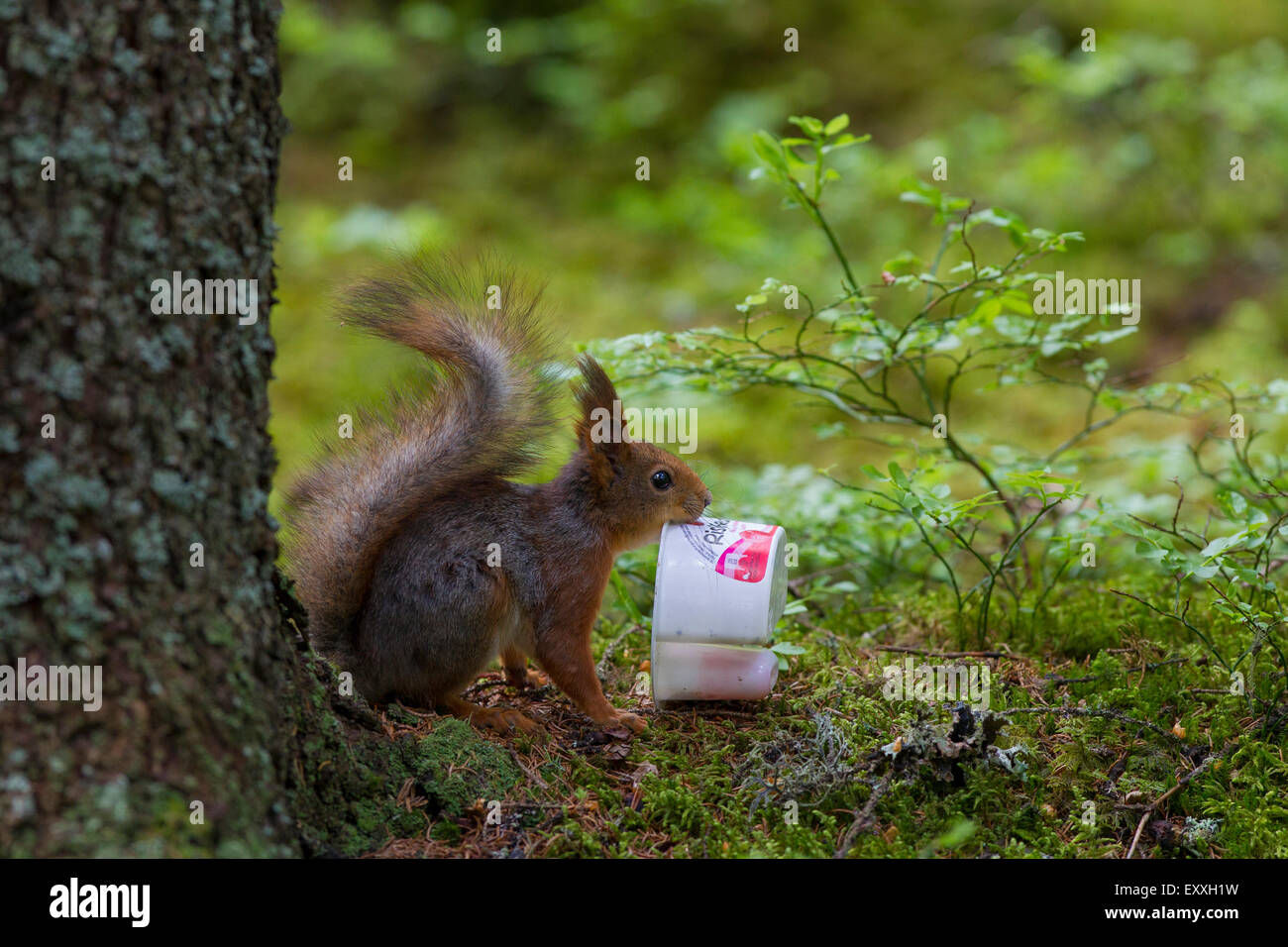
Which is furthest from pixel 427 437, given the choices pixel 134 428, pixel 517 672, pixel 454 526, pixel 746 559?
pixel 134 428

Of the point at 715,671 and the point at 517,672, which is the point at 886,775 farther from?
the point at 517,672

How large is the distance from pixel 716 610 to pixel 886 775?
51 cm

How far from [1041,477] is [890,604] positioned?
3.53 feet

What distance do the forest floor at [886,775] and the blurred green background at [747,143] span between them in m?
2.56

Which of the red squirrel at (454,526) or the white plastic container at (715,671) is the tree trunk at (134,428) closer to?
the red squirrel at (454,526)

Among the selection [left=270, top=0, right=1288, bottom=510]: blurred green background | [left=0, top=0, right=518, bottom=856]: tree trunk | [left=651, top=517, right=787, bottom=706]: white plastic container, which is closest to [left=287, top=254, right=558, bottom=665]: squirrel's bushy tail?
[left=651, top=517, right=787, bottom=706]: white plastic container

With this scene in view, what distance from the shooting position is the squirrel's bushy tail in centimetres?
255

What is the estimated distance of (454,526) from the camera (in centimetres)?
265

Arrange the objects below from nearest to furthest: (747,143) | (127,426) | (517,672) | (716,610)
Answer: (127,426) → (716,610) → (517,672) → (747,143)

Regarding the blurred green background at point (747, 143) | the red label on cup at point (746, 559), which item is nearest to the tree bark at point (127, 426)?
the red label on cup at point (746, 559)

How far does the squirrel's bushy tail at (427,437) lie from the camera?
2.55 meters
